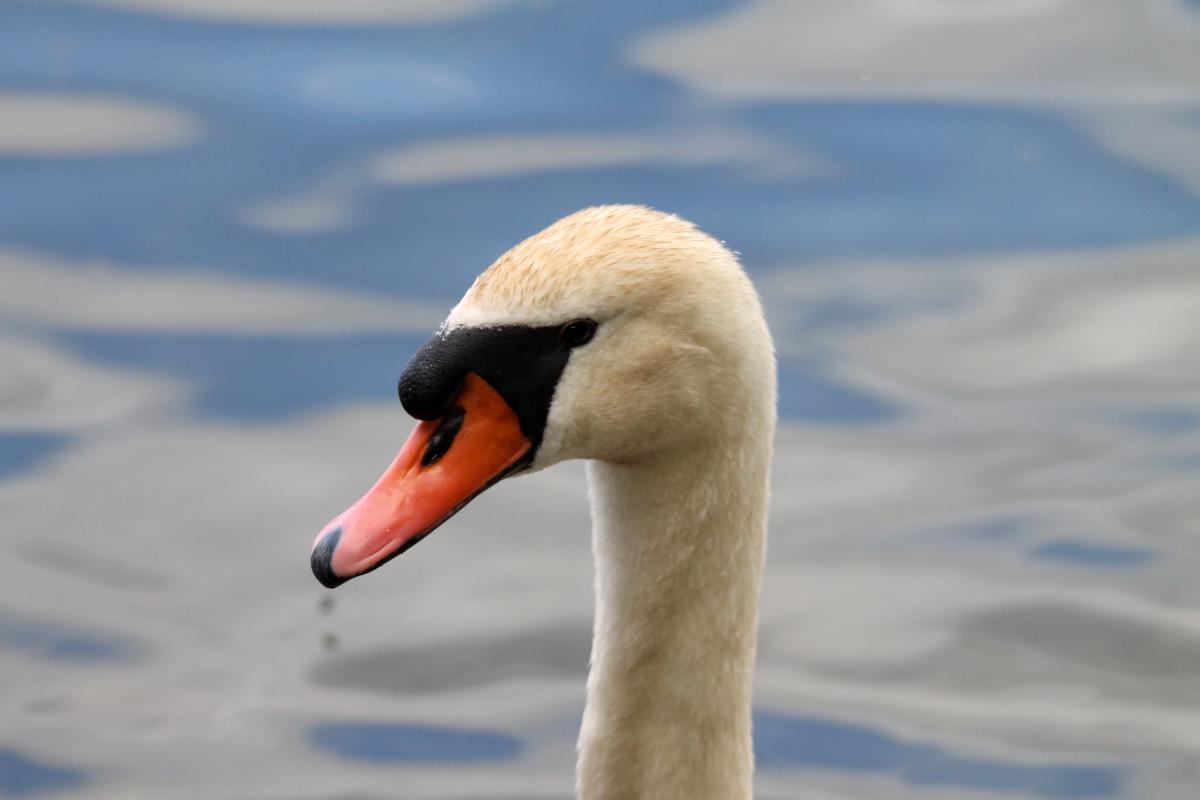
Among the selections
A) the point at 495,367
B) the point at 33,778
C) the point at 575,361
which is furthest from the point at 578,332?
the point at 33,778

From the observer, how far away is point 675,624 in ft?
13.4

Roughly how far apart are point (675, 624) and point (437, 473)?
596mm

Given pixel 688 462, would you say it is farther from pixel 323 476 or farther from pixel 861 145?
pixel 861 145

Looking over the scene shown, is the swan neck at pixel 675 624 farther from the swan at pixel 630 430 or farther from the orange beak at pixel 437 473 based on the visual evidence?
the orange beak at pixel 437 473

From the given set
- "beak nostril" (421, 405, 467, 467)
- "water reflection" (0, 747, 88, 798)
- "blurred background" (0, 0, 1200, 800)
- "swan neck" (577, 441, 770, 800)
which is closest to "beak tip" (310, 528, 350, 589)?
"beak nostril" (421, 405, 467, 467)

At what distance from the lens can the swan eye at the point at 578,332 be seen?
149 inches

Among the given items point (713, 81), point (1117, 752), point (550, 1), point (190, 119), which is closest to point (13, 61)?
point (190, 119)

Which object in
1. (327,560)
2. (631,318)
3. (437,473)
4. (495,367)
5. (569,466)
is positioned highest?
(569,466)

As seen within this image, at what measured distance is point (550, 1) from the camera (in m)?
9.27

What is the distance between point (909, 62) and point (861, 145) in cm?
73

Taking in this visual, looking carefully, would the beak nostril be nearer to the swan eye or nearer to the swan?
the swan

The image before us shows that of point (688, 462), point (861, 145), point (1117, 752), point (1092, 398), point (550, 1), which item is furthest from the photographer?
point (550, 1)

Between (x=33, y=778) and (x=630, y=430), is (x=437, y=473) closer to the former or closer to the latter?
(x=630, y=430)

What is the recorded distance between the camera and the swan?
3738 mm
